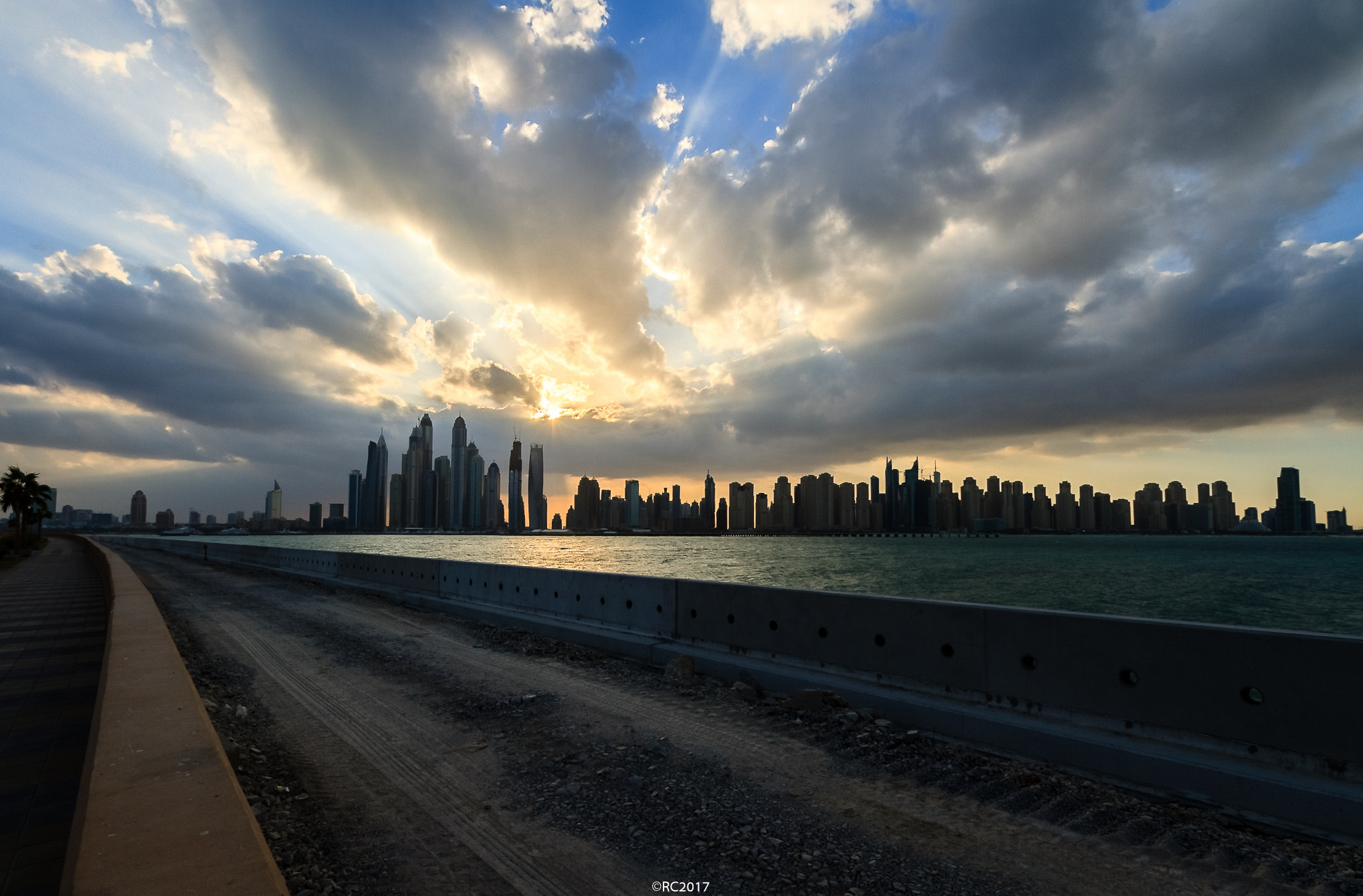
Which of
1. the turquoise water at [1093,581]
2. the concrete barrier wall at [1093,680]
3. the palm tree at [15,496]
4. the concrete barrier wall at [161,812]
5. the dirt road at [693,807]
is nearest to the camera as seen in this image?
the concrete barrier wall at [161,812]

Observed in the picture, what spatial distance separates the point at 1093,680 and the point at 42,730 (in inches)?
408

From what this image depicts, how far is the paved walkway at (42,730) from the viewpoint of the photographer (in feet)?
13.8

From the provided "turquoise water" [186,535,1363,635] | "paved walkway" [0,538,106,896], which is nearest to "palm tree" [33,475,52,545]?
"turquoise water" [186,535,1363,635]

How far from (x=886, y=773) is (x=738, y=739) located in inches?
57.3

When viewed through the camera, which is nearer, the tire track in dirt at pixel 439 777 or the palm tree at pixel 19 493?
the tire track in dirt at pixel 439 777

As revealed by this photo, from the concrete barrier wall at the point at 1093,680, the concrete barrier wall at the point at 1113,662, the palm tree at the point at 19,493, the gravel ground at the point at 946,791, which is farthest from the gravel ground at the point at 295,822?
the palm tree at the point at 19,493

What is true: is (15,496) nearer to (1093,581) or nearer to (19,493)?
(19,493)

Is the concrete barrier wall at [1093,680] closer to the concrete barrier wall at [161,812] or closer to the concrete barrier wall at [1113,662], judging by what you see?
the concrete barrier wall at [1113,662]

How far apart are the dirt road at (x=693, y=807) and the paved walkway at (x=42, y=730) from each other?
132 centimetres

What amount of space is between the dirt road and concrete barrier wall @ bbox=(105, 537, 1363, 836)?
327 mm

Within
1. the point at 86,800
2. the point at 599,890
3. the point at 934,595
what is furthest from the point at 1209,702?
the point at 934,595

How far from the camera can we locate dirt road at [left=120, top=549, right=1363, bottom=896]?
392cm

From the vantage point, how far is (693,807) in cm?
486

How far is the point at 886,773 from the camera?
5.50 metres
